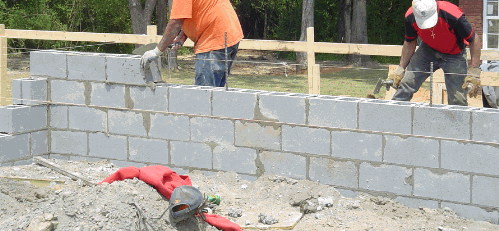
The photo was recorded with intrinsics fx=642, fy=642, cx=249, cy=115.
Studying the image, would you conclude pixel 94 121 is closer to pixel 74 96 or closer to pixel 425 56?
pixel 74 96

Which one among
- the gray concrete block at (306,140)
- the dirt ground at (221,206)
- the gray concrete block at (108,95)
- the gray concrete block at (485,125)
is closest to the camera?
the dirt ground at (221,206)

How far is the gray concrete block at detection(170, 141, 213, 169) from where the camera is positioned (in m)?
6.32

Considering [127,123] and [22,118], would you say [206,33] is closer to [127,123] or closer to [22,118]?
[127,123]

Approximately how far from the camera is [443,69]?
6281 mm

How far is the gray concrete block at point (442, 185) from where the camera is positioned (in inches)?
205

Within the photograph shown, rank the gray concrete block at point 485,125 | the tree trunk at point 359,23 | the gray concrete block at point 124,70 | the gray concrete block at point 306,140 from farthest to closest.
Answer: the tree trunk at point 359,23 < the gray concrete block at point 124,70 < the gray concrete block at point 306,140 < the gray concrete block at point 485,125

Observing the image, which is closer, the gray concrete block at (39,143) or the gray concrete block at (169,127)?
the gray concrete block at (169,127)

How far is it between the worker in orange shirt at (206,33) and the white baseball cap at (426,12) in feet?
5.65

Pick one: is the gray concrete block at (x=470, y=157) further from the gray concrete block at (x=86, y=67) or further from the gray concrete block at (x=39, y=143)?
the gray concrete block at (x=39, y=143)

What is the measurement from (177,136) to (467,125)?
2.77 m

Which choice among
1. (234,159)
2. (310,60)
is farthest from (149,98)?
(310,60)

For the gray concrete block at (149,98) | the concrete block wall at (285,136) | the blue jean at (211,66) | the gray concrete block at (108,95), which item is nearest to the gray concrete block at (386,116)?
the concrete block wall at (285,136)

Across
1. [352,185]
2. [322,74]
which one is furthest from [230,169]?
[322,74]

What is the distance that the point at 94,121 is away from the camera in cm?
683
